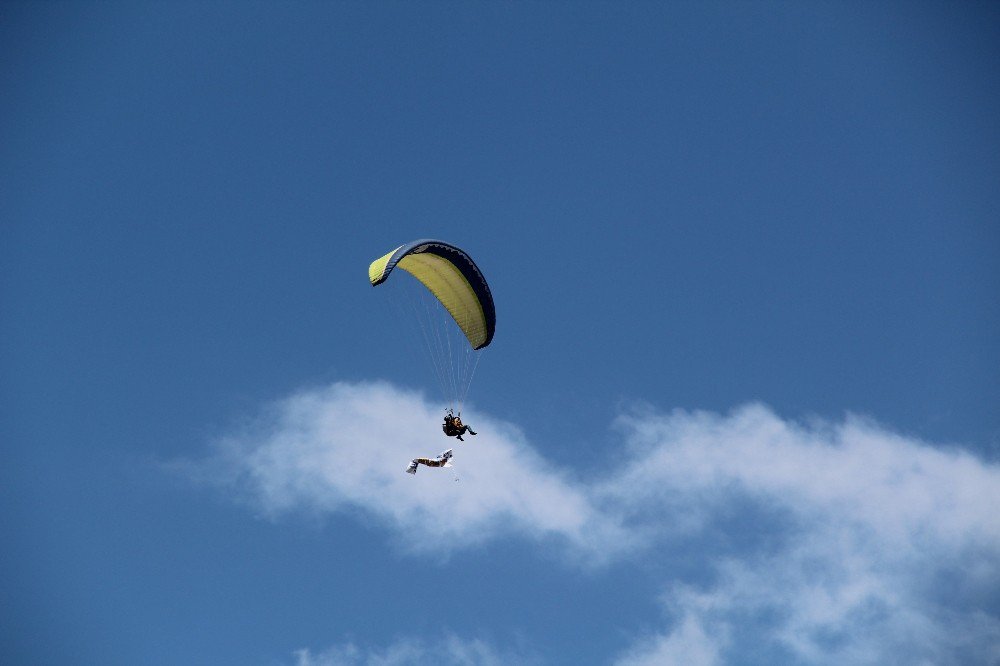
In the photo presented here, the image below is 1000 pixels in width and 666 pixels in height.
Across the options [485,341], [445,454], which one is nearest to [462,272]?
[485,341]

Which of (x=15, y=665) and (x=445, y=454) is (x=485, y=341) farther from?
(x=15, y=665)

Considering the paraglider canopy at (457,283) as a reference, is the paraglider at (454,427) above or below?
below

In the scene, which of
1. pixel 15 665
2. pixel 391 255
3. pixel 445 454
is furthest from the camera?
pixel 15 665

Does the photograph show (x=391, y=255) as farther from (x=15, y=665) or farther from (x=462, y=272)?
(x=15, y=665)

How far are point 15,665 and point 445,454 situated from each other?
6582 inches

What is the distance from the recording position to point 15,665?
165 m

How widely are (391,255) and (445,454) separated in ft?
28.1

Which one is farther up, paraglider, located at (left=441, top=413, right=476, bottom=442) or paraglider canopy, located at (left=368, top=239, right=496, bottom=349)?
paraglider canopy, located at (left=368, top=239, right=496, bottom=349)

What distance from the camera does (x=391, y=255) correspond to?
1196 inches

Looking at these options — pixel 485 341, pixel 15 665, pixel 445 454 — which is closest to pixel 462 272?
pixel 485 341

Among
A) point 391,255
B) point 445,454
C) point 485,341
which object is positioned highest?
point 485,341

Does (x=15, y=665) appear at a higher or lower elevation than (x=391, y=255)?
higher

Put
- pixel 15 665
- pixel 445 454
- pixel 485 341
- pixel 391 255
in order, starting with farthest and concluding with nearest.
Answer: pixel 15 665, pixel 485 341, pixel 445 454, pixel 391 255

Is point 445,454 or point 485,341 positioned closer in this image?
point 445,454
